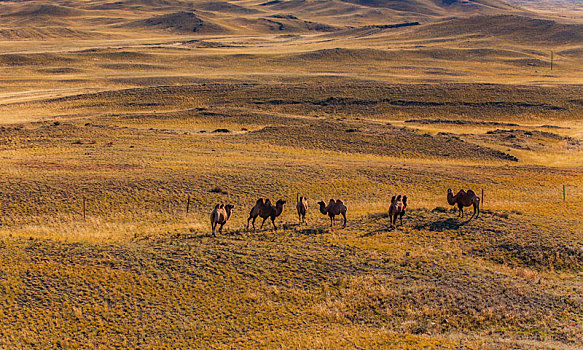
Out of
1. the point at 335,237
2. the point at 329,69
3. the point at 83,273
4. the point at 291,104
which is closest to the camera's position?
the point at 83,273

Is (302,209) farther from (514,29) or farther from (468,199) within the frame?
(514,29)

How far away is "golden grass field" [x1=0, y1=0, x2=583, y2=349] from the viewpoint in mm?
17172

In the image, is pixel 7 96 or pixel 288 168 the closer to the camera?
pixel 288 168

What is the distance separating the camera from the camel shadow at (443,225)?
2538cm

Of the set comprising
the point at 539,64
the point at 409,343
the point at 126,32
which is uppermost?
the point at 126,32

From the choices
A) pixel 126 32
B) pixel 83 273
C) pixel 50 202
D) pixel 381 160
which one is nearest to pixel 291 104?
pixel 381 160

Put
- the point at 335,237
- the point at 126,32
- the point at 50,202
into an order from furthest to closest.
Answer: the point at 126,32 → the point at 50,202 → the point at 335,237

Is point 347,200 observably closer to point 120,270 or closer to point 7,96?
point 120,270

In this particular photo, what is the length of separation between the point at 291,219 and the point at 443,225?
319 inches

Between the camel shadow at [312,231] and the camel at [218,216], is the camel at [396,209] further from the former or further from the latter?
the camel at [218,216]

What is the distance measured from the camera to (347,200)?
33.5 meters

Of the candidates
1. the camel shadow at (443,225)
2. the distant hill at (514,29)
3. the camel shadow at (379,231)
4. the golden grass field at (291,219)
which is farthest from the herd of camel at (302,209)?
the distant hill at (514,29)

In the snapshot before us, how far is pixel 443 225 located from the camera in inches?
1016

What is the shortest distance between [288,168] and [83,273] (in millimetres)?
21731
